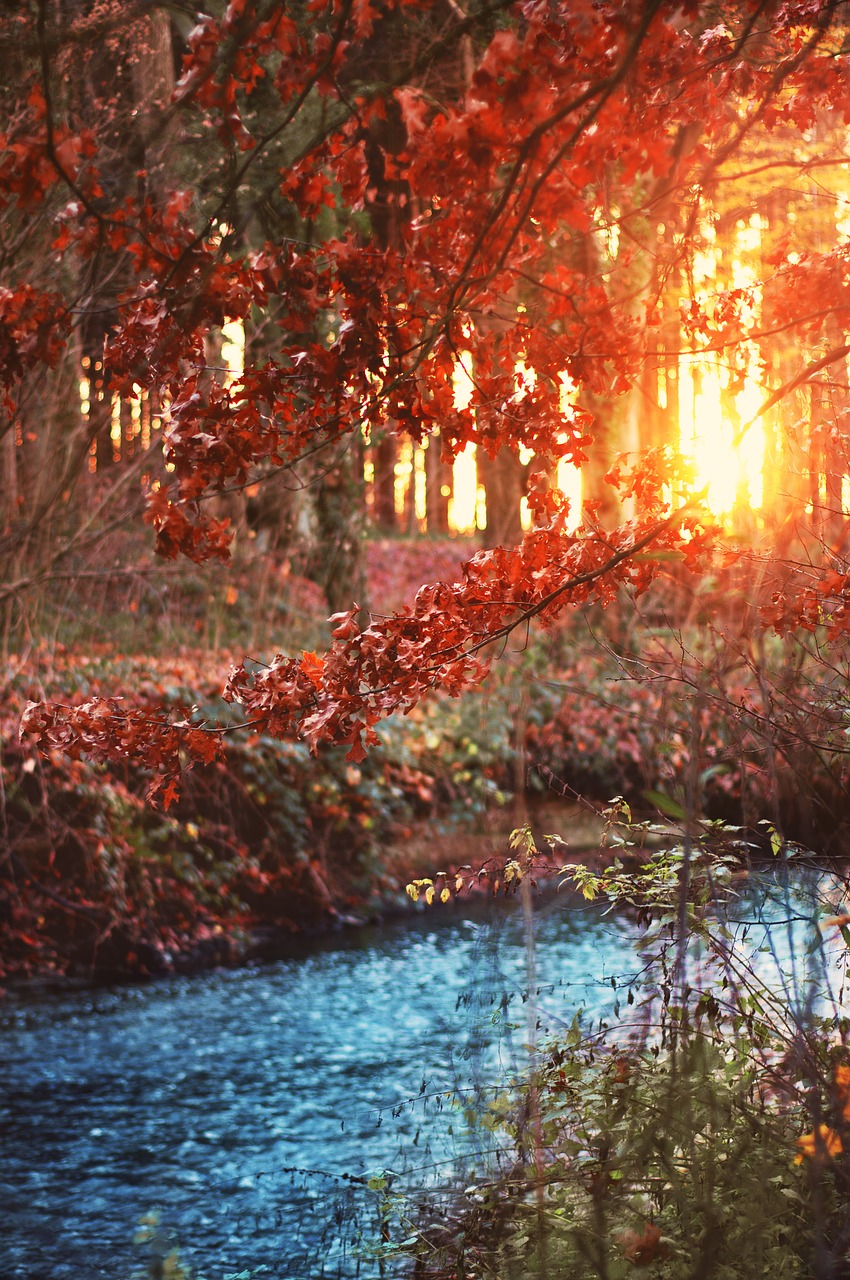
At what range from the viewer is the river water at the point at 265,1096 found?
4480 millimetres

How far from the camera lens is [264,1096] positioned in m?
6.30

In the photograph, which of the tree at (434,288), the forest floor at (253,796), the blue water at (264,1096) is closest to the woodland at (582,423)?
the tree at (434,288)

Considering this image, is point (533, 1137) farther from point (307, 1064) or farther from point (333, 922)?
point (333, 922)

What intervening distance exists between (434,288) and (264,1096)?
4.44 metres

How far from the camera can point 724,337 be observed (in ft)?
13.8

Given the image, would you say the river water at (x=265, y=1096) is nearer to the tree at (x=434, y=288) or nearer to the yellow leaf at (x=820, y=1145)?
the yellow leaf at (x=820, y=1145)

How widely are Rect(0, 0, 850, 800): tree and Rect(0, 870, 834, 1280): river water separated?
110 cm

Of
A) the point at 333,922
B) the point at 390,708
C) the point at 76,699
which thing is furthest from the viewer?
the point at 333,922

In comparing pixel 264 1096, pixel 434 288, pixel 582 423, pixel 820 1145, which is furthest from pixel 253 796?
pixel 820 1145

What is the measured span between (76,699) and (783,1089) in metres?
7.03

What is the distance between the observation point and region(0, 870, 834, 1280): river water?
4.48m

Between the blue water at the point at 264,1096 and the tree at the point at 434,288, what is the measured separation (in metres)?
1.02

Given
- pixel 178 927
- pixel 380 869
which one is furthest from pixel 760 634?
pixel 380 869

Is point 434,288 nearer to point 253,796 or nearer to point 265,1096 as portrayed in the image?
point 265,1096
